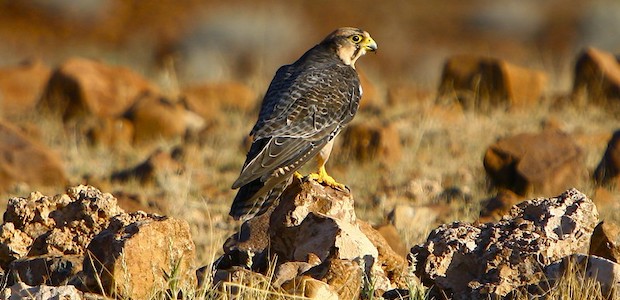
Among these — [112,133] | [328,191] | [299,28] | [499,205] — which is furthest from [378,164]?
[299,28]

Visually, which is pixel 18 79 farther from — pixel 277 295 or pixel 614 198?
pixel 277 295

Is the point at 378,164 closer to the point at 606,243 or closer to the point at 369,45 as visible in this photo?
the point at 369,45

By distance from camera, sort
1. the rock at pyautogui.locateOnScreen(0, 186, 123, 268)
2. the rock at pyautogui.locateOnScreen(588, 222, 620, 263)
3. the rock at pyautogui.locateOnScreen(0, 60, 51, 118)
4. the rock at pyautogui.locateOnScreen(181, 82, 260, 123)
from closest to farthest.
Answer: the rock at pyautogui.locateOnScreen(588, 222, 620, 263) → the rock at pyautogui.locateOnScreen(0, 186, 123, 268) → the rock at pyautogui.locateOnScreen(181, 82, 260, 123) → the rock at pyautogui.locateOnScreen(0, 60, 51, 118)

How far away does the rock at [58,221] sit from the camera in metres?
6.13

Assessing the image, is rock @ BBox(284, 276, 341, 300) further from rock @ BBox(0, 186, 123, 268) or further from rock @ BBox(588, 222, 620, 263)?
rock @ BBox(588, 222, 620, 263)

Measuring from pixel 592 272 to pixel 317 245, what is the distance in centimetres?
134

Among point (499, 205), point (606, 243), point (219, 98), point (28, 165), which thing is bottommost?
point (219, 98)

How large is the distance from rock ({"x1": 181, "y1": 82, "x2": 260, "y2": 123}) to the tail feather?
6.51 meters

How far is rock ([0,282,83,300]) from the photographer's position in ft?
16.4

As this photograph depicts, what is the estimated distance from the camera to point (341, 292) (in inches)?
213

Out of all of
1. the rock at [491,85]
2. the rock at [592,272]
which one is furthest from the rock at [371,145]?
the rock at [592,272]

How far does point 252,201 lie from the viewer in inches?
275

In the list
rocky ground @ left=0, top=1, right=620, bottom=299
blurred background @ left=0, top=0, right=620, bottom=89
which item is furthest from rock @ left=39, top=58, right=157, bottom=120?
blurred background @ left=0, top=0, right=620, bottom=89

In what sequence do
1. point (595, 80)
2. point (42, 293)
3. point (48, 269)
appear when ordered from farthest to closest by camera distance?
point (595, 80), point (48, 269), point (42, 293)
